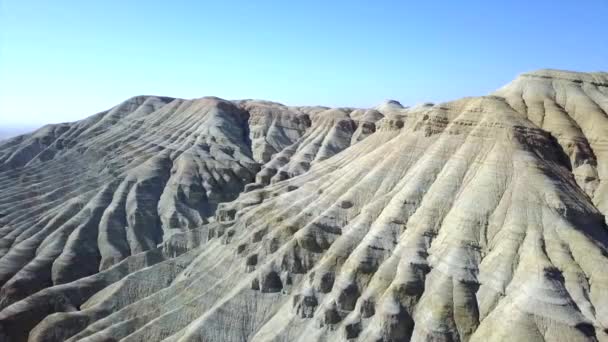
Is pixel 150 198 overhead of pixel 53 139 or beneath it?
beneath

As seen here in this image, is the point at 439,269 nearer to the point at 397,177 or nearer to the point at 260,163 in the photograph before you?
the point at 397,177

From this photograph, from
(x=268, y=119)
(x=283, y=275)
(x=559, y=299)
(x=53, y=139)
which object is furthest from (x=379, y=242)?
(x=53, y=139)

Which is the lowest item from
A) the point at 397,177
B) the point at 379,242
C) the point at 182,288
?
the point at 182,288

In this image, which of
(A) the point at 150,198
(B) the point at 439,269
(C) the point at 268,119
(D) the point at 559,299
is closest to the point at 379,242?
(B) the point at 439,269

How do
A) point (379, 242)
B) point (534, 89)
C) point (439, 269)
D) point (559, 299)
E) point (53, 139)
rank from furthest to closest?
point (53, 139)
point (534, 89)
point (379, 242)
point (439, 269)
point (559, 299)

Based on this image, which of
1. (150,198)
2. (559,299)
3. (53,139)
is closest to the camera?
(559,299)

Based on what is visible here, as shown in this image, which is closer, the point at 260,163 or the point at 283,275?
the point at 283,275
